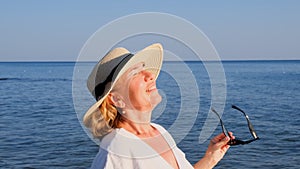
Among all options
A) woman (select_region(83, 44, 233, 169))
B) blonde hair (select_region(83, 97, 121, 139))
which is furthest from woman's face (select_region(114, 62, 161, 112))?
blonde hair (select_region(83, 97, 121, 139))

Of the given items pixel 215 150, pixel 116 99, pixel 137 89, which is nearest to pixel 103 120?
pixel 116 99

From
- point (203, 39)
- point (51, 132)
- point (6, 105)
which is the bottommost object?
point (6, 105)

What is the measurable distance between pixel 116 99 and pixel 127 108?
8 cm

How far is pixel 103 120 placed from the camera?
8.41 feet

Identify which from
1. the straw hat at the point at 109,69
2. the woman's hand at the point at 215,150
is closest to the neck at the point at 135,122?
the straw hat at the point at 109,69

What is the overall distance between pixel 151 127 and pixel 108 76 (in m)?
0.44

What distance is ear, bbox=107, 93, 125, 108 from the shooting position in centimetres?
252

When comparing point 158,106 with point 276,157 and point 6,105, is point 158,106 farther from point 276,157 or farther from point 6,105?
point 6,105

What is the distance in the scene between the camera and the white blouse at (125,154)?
7.60 ft

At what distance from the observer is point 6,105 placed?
35094 millimetres

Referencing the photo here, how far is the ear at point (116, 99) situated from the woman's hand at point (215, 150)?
0.78 m

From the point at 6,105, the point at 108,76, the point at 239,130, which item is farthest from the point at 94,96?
the point at 6,105

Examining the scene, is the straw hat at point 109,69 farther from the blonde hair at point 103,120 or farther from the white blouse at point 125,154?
the white blouse at point 125,154

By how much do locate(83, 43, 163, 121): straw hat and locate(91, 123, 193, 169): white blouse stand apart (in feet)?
0.66
